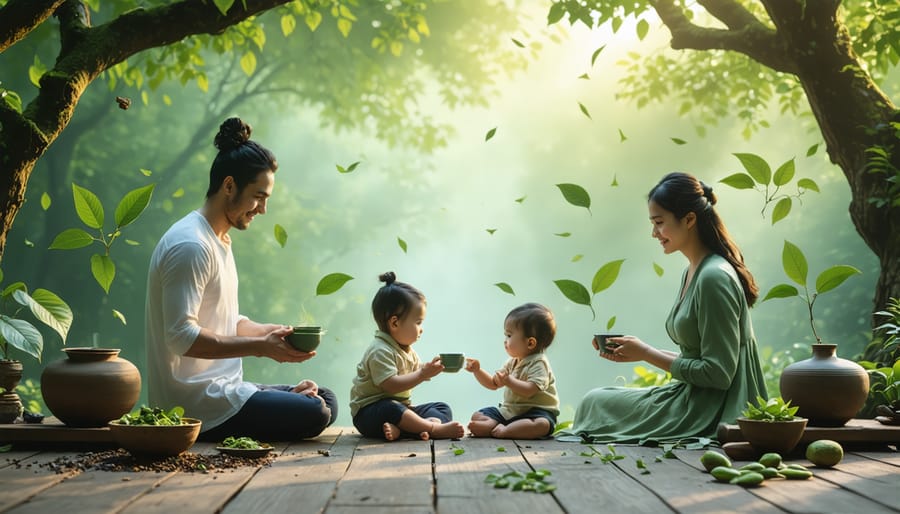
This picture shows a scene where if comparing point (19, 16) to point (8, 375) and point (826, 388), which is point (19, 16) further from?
point (826, 388)

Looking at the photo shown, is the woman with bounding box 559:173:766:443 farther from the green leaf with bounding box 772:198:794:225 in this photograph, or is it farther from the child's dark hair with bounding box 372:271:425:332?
the child's dark hair with bounding box 372:271:425:332

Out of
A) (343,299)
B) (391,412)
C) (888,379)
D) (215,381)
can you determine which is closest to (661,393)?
(888,379)

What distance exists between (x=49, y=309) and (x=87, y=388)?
1.79 ft

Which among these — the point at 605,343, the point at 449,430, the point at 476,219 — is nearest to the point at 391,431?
the point at 449,430

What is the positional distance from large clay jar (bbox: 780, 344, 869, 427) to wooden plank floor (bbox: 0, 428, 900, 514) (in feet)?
0.56

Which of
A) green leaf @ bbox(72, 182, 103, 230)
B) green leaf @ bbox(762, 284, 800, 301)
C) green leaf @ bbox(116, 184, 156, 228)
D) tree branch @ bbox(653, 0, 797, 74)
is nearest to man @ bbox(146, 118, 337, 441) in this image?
green leaf @ bbox(116, 184, 156, 228)

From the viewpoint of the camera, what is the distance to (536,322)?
4.01 metres

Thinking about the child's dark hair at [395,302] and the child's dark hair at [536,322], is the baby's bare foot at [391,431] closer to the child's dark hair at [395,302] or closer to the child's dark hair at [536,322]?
the child's dark hair at [395,302]

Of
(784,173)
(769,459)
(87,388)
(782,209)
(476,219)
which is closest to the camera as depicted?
(769,459)

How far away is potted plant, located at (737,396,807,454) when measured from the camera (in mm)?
2973

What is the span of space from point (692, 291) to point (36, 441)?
8.95 feet

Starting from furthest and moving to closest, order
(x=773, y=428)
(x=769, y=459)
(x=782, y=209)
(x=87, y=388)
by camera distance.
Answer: (x=782, y=209) < (x=87, y=388) < (x=773, y=428) < (x=769, y=459)

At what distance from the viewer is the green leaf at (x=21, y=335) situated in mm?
3322

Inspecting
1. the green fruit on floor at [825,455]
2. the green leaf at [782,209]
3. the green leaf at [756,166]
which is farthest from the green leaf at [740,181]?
the green fruit on floor at [825,455]
